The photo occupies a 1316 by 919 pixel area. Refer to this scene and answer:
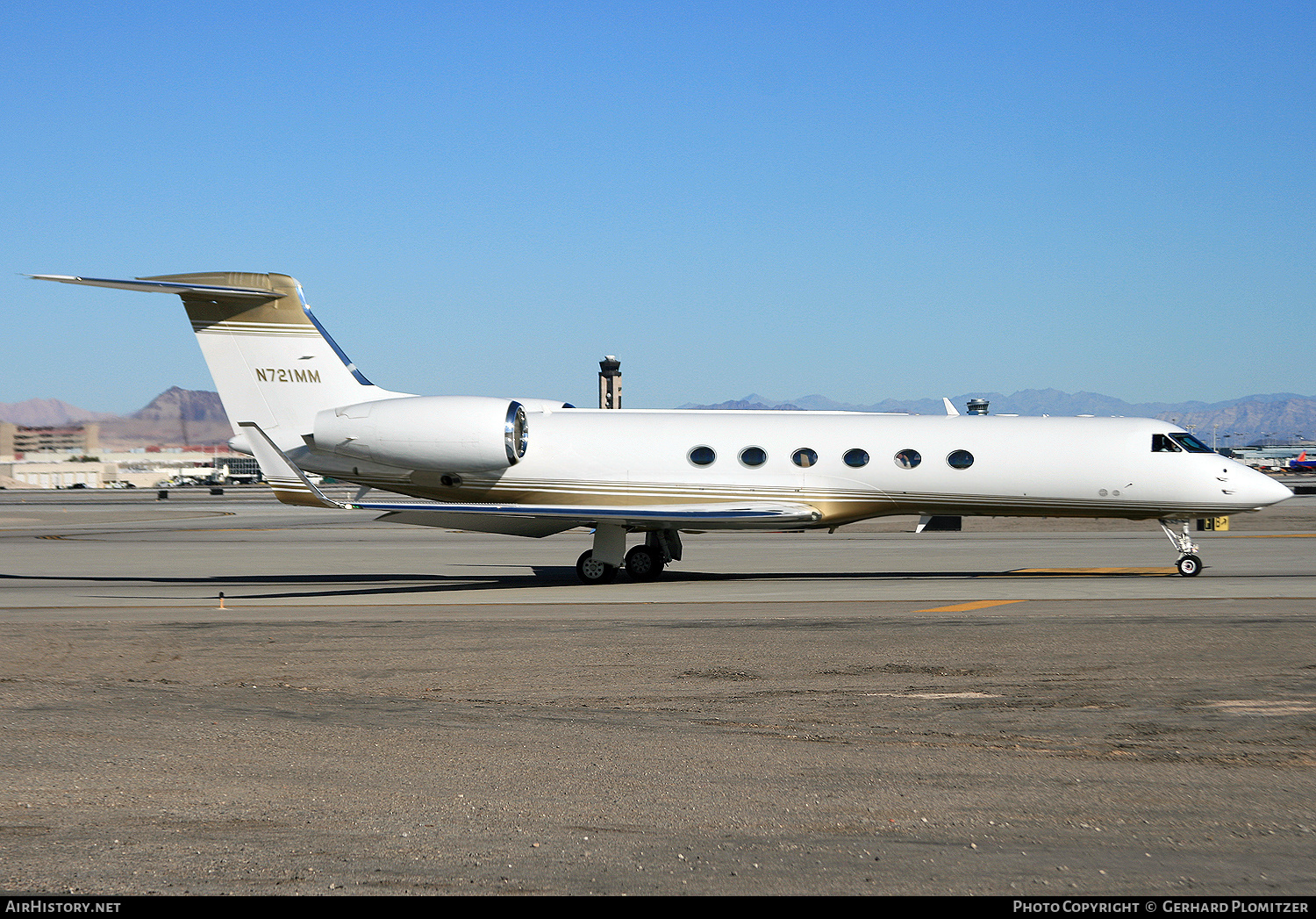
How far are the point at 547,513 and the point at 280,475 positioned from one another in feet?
16.9

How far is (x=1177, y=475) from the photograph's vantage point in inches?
842

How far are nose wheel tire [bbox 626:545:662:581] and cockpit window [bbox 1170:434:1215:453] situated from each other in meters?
10.6

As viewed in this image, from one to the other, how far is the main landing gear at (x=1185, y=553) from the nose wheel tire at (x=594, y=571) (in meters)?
11.1

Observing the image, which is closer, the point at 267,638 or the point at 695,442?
the point at 267,638

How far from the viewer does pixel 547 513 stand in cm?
2145

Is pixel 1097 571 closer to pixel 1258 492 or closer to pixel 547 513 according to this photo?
pixel 1258 492

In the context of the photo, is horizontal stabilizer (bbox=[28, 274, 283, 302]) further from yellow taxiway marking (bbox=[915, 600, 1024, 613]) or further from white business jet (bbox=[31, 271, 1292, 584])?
yellow taxiway marking (bbox=[915, 600, 1024, 613])

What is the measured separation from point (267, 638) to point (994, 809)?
1065 cm

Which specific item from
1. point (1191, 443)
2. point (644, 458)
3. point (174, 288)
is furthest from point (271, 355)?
point (1191, 443)

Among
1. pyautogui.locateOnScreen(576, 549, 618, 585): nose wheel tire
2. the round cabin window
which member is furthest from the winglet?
the round cabin window

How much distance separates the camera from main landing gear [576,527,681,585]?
878 inches

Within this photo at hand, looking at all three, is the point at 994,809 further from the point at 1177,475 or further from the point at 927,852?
the point at 1177,475

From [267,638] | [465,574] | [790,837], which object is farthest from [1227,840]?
[465,574]
